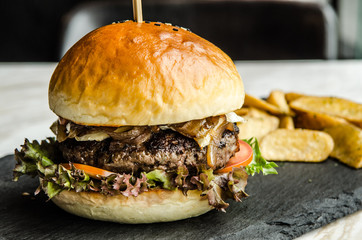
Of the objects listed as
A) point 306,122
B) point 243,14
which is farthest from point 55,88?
point 243,14

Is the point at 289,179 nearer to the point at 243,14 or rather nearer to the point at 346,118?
the point at 346,118

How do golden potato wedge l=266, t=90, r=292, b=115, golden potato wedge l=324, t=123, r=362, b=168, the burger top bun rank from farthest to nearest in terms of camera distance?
golden potato wedge l=266, t=90, r=292, b=115 → golden potato wedge l=324, t=123, r=362, b=168 → the burger top bun

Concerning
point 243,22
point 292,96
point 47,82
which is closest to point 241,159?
point 292,96

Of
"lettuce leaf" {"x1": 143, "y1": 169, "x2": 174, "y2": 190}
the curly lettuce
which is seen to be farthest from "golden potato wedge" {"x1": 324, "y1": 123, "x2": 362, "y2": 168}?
"lettuce leaf" {"x1": 143, "y1": 169, "x2": 174, "y2": 190}

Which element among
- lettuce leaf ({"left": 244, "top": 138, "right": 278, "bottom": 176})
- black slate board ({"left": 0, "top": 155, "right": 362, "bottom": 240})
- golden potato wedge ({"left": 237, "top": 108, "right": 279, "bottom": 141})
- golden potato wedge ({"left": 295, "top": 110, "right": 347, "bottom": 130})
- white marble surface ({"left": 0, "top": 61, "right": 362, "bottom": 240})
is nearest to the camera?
black slate board ({"left": 0, "top": 155, "right": 362, "bottom": 240})

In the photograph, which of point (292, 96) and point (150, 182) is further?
point (292, 96)

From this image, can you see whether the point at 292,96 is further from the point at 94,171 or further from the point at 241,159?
the point at 94,171

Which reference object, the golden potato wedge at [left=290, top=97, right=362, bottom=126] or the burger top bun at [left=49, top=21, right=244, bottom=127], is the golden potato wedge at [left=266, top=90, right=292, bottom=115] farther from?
the burger top bun at [left=49, top=21, right=244, bottom=127]
